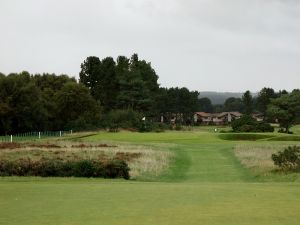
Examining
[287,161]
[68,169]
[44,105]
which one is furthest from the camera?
[44,105]

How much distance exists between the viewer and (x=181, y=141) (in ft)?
207

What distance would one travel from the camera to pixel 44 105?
305 feet

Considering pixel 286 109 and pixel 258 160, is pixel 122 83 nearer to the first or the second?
pixel 286 109

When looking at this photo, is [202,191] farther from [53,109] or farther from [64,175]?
[53,109]

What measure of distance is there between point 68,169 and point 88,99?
→ 72.8 m

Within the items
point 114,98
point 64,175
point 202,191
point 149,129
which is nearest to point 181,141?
point 149,129

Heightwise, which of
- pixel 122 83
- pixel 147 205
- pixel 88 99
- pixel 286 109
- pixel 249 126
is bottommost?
pixel 147 205

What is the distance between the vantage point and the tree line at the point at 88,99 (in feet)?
285

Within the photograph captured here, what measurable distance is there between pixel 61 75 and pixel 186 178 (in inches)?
3321

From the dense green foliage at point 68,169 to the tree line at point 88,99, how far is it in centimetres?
6010

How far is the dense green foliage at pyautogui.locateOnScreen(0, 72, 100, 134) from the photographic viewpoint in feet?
283

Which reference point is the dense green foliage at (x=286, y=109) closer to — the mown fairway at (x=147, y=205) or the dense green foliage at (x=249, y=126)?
the dense green foliage at (x=249, y=126)

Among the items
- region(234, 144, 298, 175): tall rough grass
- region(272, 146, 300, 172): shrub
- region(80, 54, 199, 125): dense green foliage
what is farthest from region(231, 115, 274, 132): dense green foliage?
region(272, 146, 300, 172): shrub

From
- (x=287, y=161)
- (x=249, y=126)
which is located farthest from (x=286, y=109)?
(x=287, y=161)
